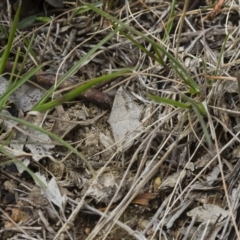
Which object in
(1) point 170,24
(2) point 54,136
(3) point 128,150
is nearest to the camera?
(2) point 54,136

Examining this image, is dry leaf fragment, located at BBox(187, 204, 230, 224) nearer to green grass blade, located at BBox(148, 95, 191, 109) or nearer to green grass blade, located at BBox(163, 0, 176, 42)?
green grass blade, located at BBox(148, 95, 191, 109)

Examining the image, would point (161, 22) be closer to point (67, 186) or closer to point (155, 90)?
point (155, 90)

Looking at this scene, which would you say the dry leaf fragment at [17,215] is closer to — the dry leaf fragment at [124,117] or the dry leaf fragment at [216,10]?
the dry leaf fragment at [124,117]

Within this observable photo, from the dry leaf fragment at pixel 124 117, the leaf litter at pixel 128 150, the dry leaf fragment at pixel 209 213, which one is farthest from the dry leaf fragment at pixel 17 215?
the dry leaf fragment at pixel 209 213

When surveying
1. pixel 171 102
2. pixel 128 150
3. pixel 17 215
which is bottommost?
pixel 17 215

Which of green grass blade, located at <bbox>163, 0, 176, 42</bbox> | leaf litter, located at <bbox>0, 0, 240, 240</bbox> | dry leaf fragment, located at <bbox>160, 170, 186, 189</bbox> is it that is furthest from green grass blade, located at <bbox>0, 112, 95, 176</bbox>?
green grass blade, located at <bbox>163, 0, 176, 42</bbox>

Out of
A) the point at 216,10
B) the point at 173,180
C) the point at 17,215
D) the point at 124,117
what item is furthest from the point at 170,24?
the point at 17,215

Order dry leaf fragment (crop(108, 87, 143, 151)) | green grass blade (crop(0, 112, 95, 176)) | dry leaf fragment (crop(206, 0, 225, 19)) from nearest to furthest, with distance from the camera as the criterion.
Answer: green grass blade (crop(0, 112, 95, 176)) → dry leaf fragment (crop(108, 87, 143, 151)) → dry leaf fragment (crop(206, 0, 225, 19))

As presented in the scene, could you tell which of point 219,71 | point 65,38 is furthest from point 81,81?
point 219,71

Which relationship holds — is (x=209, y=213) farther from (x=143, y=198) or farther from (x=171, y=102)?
(x=171, y=102)
